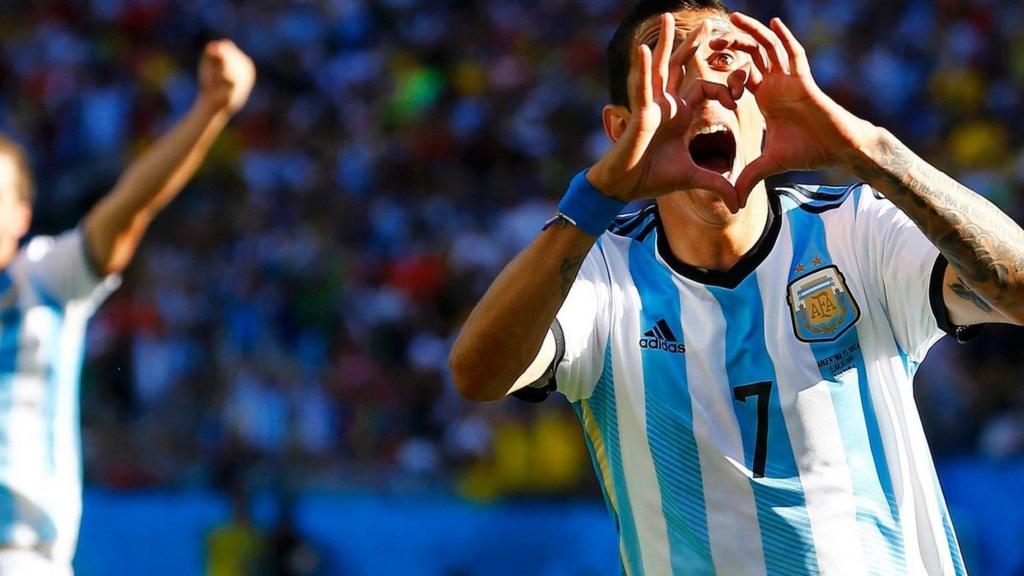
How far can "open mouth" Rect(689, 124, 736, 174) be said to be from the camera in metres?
3.18

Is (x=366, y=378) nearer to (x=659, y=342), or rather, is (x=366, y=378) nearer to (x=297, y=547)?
(x=297, y=547)

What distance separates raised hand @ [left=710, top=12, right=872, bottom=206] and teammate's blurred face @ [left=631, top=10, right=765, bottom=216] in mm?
169

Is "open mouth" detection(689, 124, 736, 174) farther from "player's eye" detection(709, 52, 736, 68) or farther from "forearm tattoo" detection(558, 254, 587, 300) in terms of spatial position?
"forearm tattoo" detection(558, 254, 587, 300)

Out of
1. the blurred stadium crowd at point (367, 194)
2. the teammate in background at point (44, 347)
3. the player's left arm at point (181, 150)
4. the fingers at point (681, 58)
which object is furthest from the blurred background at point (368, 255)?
the fingers at point (681, 58)

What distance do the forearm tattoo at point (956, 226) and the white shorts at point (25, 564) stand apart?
8.97ft

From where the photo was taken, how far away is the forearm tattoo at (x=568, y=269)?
291cm

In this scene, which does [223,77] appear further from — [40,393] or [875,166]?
[875,166]

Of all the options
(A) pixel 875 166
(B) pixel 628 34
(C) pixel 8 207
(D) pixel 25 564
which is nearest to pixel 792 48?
(A) pixel 875 166

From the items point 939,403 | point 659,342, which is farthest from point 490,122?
→ point 659,342

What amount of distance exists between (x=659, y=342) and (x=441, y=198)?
9.68m

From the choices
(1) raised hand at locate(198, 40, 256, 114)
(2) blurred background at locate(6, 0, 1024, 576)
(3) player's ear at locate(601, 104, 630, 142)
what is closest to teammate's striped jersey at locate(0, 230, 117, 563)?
(1) raised hand at locate(198, 40, 256, 114)

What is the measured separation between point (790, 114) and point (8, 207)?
2.53 metres

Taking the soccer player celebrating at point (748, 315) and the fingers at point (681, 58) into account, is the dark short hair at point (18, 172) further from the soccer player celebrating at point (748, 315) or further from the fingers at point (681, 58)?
the fingers at point (681, 58)

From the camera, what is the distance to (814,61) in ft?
39.1
